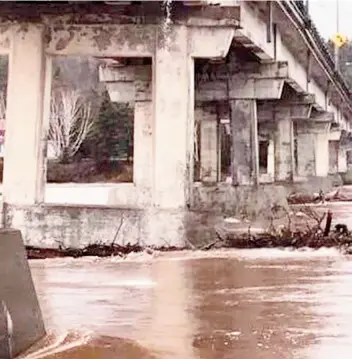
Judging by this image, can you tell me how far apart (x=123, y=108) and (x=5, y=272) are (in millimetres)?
59345

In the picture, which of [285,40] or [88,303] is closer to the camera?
[88,303]

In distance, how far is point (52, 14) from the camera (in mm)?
18172

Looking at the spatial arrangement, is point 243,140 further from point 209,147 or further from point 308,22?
point 209,147

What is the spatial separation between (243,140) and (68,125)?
36618 millimetres

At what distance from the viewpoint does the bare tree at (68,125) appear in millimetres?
64812

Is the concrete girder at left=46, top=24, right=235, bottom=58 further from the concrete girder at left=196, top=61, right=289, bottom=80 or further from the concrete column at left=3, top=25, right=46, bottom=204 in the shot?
the concrete girder at left=196, top=61, right=289, bottom=80

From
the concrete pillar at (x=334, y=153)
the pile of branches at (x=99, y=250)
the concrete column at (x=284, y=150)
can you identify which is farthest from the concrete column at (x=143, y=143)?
the concrete pillar at (x=334, y=153)

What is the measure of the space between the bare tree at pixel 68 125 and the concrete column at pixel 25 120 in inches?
1755

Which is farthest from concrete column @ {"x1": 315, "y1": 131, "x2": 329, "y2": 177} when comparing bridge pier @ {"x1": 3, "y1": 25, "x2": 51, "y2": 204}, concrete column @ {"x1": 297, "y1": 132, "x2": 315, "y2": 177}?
bridge pier @ {"x1": 3, "y1": 25, "x2": 51, "y2": 204}

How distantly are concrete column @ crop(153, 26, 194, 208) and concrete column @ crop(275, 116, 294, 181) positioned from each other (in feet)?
78.6

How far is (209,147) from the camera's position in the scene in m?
41.3

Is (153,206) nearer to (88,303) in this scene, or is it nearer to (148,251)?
(148,251)

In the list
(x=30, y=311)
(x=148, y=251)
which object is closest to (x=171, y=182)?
(x=148, y=251)

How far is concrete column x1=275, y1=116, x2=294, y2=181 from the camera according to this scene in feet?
135
